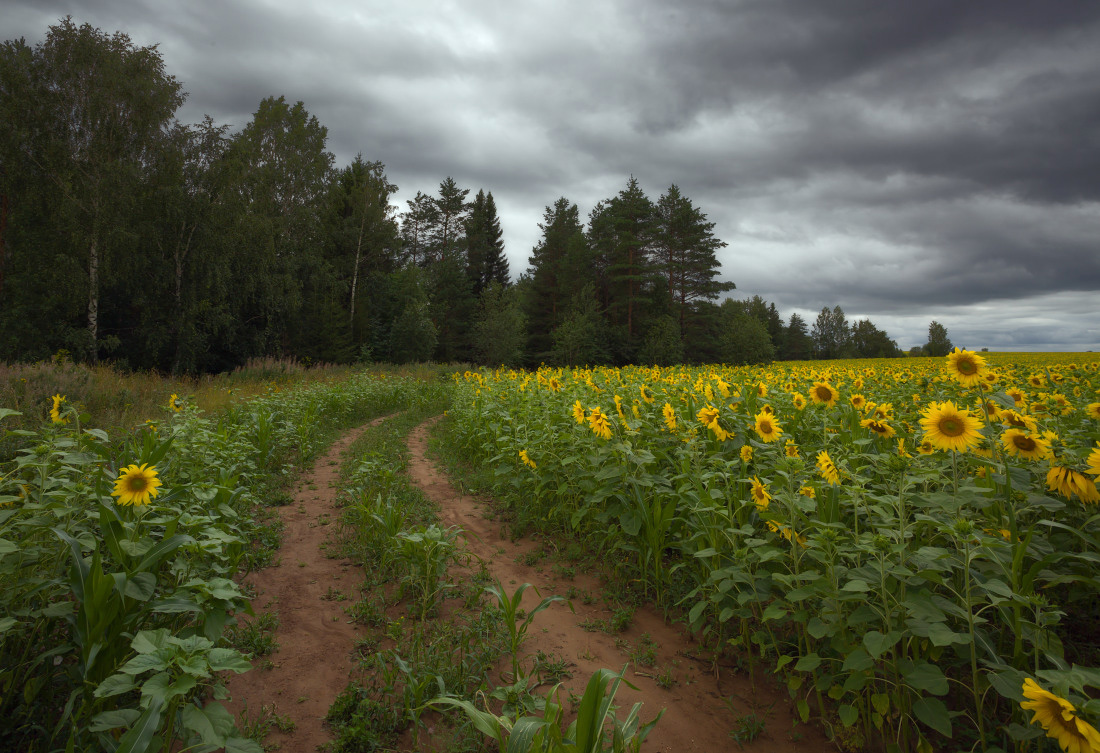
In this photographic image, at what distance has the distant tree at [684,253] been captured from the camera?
30.2 meters

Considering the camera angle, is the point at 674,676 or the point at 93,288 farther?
the point at 93,288

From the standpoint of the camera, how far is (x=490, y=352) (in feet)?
93.2

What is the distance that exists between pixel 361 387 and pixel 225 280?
10.5 m

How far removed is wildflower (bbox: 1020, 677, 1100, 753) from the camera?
112 cm

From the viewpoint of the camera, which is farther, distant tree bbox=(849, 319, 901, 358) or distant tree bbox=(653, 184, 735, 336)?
distant tree bbox=(849, 319, 901, 358)

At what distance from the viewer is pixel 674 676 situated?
2.46 meters

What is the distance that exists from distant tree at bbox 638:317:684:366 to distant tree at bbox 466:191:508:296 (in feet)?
58.3

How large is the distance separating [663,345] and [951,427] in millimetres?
26858

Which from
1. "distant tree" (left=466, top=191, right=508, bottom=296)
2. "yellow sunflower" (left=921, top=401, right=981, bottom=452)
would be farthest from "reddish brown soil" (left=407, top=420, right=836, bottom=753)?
"distant tree" (left=466, top=191, right=508, bottom=296)

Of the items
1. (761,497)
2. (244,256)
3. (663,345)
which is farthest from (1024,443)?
(663,345)

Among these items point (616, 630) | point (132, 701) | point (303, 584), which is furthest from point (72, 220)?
point (616, 630)

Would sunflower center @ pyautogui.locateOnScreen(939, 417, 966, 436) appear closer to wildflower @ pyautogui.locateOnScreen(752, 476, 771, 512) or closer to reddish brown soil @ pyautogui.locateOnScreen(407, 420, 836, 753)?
wildflower @ pyautogui.locateOnScreen(752, 476, 771, 512)

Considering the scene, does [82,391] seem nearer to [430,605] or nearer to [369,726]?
[430,605]

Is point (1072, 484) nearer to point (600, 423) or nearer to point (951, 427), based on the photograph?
point (951, 427)
